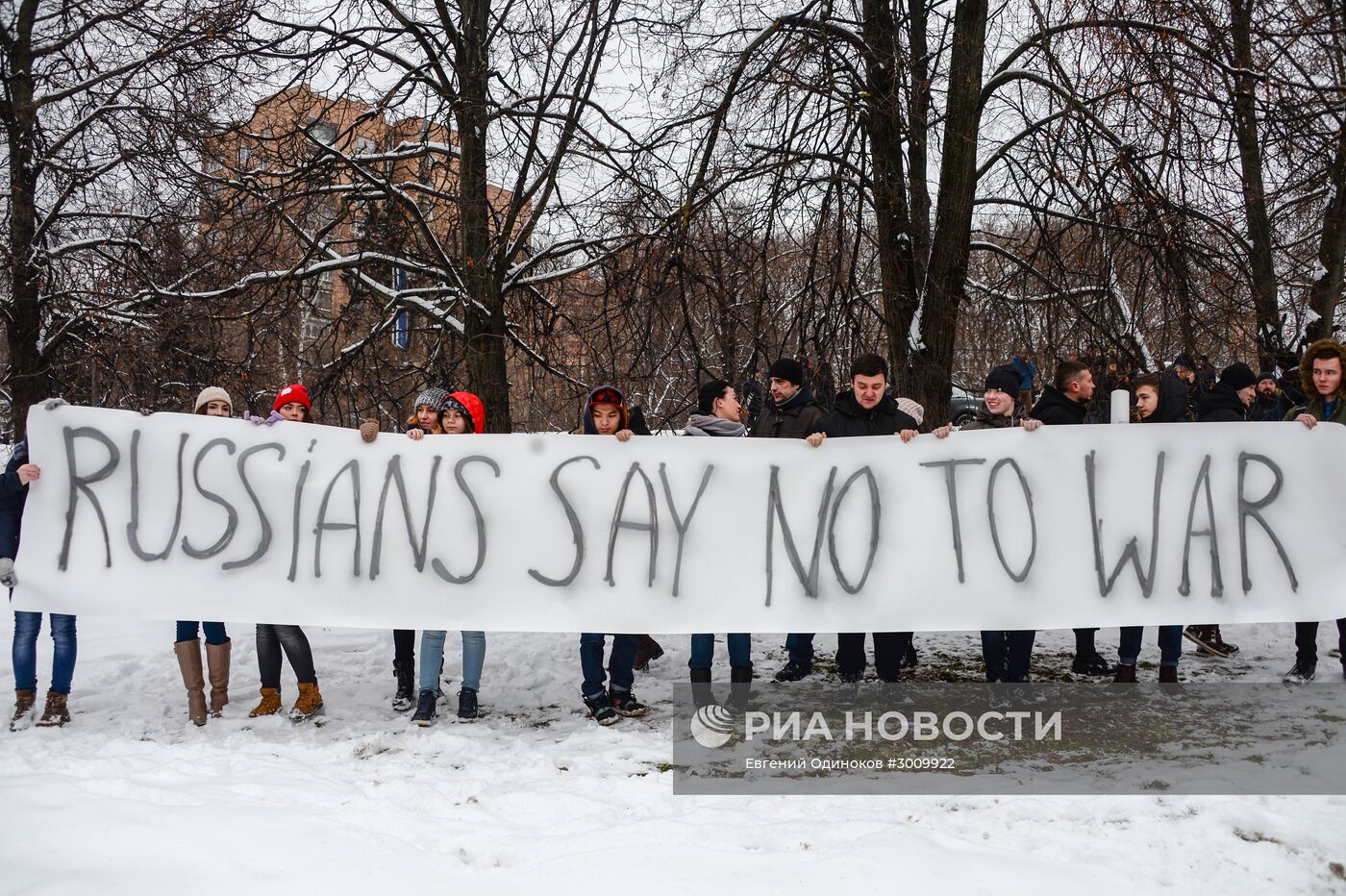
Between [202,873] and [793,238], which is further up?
[793,238]

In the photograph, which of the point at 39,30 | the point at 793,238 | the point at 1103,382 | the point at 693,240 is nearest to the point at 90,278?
the point at 39,30

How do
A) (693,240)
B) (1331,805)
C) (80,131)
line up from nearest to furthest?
(1331,805) < (693,240) < (80,131)

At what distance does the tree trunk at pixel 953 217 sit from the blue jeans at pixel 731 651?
254 cm

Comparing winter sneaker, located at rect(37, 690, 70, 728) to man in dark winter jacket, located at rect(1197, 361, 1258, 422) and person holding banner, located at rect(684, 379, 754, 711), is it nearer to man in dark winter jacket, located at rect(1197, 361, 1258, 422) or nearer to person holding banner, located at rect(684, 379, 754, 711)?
person holding banner, located at rect(684, 379, 754, 711)

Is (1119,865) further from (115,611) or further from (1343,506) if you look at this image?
(115,611)

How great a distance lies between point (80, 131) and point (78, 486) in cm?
521

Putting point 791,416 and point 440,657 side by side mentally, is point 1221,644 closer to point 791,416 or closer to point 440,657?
point 791,416

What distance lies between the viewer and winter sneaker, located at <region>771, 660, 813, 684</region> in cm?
506

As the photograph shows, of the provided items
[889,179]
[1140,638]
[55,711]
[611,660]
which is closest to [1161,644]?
[1140,638]

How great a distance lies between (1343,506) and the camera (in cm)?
434

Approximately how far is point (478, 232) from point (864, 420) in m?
3.45

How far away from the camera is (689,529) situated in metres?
4.38

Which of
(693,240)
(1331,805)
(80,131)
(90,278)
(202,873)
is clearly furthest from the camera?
(90,278)

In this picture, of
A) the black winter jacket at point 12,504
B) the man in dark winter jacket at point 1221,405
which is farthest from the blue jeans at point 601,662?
the man in dark winter jacket at point 1221,405
